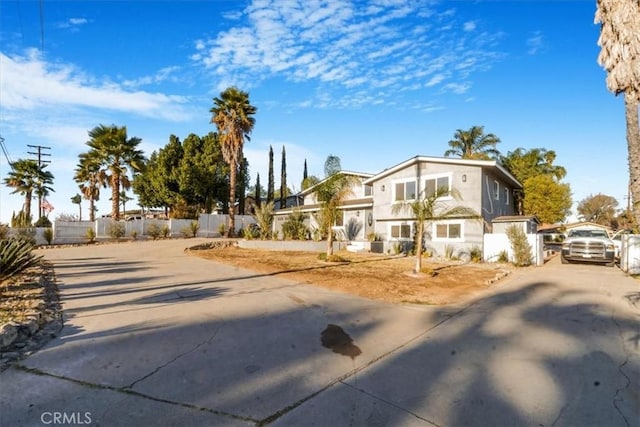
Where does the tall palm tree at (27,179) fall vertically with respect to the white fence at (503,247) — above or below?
above

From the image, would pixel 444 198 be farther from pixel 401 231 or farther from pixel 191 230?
pixel 191 230

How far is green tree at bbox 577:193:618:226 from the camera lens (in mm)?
57594

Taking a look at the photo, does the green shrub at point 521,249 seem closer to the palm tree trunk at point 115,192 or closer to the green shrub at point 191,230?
the green shrub at point 191,230

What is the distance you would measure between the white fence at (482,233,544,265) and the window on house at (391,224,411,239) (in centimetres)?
462

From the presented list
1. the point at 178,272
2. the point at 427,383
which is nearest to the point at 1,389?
the point at 427,383

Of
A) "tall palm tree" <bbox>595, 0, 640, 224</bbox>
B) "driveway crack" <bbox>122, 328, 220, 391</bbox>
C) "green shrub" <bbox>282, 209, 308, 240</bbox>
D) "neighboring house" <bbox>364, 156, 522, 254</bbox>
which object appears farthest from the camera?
"green shrub" <bbox>282, 209, 308, 240</bbox>

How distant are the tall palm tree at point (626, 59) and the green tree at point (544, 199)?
18.7 metres

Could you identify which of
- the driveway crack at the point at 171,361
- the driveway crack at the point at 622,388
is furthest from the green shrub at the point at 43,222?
the driveway crack at the point at 622,388

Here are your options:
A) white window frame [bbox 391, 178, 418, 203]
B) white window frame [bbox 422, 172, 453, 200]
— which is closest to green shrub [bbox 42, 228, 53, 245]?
white window frame [bbox 391, 178, 418, 203]

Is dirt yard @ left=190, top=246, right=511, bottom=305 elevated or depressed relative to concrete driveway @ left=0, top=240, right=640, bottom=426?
depressed

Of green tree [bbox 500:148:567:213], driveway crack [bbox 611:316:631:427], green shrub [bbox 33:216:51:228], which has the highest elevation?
green tree [bbox 500:148:567:213]

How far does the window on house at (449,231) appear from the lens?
1856cm

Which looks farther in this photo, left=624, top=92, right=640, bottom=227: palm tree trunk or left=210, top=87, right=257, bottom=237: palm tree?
left=210, top=87, right=257, bottom=237: palm tree

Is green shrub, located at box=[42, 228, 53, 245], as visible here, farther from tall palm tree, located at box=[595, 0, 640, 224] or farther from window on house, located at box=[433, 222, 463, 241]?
tall palm tree, located at box=[595, 0, 640, 224]
